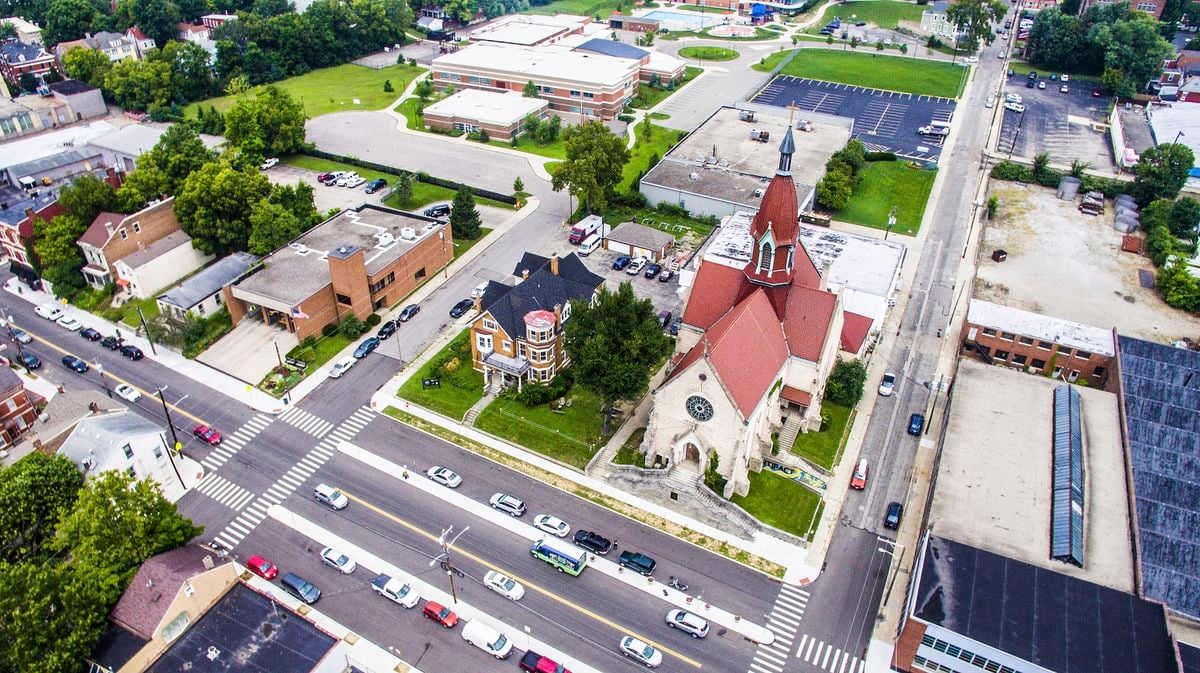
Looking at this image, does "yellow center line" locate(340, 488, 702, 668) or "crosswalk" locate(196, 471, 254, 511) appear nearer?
"yellow center line" locate(340, 488, 702, 668)

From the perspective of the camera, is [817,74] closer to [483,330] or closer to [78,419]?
[483,330]

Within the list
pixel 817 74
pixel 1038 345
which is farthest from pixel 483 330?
pixel 817 74

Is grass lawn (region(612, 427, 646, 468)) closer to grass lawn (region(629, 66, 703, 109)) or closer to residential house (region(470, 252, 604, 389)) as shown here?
residential house (region(470, 252, 604, 389))

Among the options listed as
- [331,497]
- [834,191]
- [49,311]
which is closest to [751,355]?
[331,497]

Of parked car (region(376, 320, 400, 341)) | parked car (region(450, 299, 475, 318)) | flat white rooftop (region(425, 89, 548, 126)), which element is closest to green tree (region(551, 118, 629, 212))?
parked car (region(450, 299, 475, 318))

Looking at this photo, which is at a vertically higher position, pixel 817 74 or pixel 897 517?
pixel 817 74

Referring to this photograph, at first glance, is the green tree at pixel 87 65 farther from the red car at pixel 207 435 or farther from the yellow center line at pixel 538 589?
the yellow center line at pixel 538 589

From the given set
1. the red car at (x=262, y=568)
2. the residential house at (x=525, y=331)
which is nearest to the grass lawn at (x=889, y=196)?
the residential house at (x=525, y=331)
